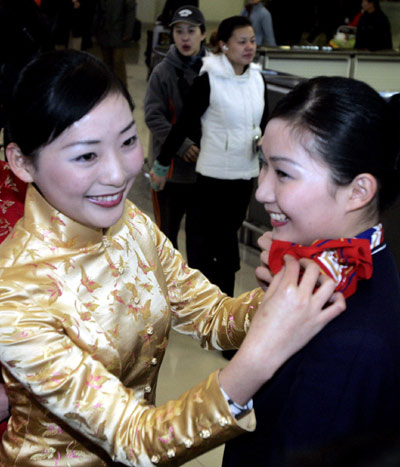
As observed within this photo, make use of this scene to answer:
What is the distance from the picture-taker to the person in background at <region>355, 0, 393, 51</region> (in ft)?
24.2

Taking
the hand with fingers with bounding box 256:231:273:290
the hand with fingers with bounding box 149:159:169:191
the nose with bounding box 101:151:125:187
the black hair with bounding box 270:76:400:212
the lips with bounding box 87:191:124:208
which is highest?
the black hair with bounding box 270:76:400:212

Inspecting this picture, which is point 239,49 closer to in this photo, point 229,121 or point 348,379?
point 229,121

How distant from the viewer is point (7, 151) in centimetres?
126

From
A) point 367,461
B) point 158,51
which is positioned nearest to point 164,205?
point 158,51

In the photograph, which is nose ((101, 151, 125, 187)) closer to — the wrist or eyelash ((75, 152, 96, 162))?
eyelash ((75, 152, 96, 162))

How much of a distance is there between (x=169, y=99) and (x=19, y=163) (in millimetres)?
2401

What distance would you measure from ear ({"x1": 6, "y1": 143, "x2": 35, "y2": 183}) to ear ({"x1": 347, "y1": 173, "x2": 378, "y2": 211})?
22.6 inches

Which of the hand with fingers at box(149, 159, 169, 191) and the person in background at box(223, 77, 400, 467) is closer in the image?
the person in background at box(223, 77, 400, 467)

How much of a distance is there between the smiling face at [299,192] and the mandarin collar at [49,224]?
1.18 feet

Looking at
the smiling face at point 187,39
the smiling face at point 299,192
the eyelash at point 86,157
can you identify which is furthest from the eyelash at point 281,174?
the smiling face at point 187,39

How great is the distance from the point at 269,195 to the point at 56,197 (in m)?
0.39

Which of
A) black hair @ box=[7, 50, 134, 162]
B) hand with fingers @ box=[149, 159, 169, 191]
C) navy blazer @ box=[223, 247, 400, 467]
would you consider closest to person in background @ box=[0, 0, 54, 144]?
hand with fingers @ box=[149, 159, 169, 191]

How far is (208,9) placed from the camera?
50.2 ft

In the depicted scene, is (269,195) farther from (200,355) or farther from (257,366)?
(200,355)
